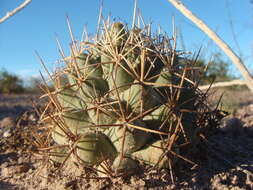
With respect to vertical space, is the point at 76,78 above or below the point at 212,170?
above

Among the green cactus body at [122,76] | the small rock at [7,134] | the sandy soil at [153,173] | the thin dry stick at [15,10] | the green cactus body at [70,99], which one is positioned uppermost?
the thin dry stick at [15,10]

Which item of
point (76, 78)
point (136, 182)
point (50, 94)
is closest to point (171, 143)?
point (136, 182)

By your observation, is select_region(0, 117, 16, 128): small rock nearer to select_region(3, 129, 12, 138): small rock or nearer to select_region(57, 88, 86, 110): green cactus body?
select_region(3, 129, 12, 138): small rock

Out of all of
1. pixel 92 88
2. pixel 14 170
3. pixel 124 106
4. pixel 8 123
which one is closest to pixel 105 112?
pixel 124 106

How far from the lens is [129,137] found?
4.80 ft

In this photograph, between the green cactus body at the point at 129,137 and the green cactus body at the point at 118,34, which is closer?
the green cactus body at the point at 129,137

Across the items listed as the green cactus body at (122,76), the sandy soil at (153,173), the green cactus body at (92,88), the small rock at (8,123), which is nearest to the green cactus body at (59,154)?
the sandy soil at (153,173)

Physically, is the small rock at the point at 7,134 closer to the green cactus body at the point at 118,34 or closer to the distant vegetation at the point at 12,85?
the green cactus body at the point at 118,34

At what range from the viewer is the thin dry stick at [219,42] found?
1211mm

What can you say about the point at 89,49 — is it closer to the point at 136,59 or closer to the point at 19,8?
the point at 136,59

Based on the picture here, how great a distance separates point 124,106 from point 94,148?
11.9 inches

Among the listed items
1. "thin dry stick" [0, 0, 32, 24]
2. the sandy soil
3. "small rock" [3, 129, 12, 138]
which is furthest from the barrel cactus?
"small rock" [3, 129, 12, 138]

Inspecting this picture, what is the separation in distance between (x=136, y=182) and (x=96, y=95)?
0.65 m

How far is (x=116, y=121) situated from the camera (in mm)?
1536
